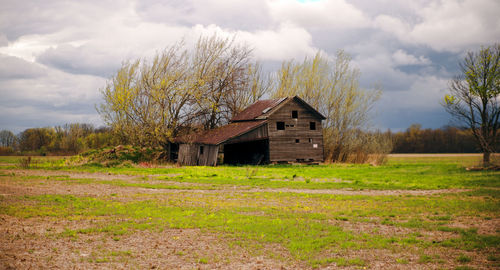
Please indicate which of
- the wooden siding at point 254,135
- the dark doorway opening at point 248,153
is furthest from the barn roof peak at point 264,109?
the dark doorway opening at point 248,153

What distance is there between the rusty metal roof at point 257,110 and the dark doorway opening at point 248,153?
2.91 m

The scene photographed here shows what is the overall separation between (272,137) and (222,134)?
205 inches

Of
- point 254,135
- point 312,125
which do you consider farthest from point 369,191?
point 312,125

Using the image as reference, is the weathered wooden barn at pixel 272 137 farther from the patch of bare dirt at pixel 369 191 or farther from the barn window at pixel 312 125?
the patch of bare dirt at pixel 369 191

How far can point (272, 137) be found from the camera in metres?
41.8

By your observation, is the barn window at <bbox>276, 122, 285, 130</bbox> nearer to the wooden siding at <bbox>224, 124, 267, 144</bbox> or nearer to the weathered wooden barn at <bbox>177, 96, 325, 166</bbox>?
the weathered wooden barn at <bbox>177, 96, 325, 166</bbox>

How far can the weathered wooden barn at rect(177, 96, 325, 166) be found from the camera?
→ 1618 inches

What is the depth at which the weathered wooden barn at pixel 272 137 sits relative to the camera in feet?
135

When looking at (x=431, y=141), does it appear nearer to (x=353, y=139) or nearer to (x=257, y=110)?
(x=353, y=139)

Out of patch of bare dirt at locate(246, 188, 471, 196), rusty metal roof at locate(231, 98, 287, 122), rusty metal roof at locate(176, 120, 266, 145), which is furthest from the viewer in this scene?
rusty metal roof at locate(231, 98, 287, 122)

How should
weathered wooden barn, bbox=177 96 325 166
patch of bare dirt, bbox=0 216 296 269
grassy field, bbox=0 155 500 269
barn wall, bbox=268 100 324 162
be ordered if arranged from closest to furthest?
1. patch of bare dirt, bbox=0 216 296 269
2. grassy field, bbox=0 155 500 269
3. weathered wooden barn, bbox=177 96 325 166
4. barn wall, bbox=268 100 324 162

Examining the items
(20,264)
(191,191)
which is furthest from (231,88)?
(20,264)

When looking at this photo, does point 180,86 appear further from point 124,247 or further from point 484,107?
point 124,247

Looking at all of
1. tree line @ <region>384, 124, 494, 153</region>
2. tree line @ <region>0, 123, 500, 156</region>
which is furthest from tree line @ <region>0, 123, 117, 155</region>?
tree line @ <region>384, 124, 494, 153</region>
